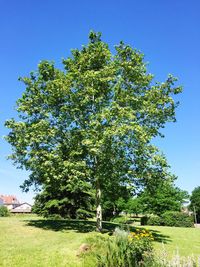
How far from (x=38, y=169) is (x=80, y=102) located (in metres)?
Result: 5.46

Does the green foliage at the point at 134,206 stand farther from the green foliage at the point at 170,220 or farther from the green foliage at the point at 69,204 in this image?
the green foliage at the point at 69,204

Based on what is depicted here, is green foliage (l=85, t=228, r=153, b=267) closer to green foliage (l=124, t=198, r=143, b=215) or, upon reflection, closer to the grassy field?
the grassy field

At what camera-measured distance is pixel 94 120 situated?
66.7ft

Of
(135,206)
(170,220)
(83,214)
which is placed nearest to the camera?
(83,214)

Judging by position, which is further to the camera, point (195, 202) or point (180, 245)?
point (195, 202)

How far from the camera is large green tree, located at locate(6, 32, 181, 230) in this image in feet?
64.7

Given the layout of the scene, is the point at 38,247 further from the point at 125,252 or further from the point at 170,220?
the point at 170,220

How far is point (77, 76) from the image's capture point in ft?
71.4

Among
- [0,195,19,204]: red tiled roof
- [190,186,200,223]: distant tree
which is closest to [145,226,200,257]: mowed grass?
[190,186,200,223]: distant tree

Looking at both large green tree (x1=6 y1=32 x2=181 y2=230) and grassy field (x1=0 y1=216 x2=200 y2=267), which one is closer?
grassy field (x1=0 y1=216 x2=200 y2=267)

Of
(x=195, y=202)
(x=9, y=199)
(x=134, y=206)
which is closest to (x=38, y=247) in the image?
(x=134, y=206)

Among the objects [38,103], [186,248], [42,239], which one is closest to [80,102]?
[38,103]

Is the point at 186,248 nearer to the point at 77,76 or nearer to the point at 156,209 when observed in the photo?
the point at 77,76

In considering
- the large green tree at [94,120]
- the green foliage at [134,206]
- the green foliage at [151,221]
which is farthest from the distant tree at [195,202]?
the large green tree at [94,120]
